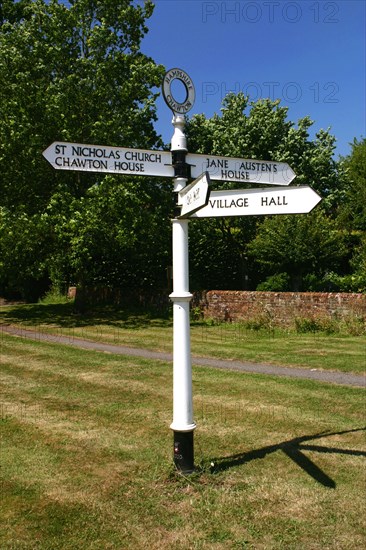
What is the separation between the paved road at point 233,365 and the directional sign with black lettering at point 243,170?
4559 millimetres

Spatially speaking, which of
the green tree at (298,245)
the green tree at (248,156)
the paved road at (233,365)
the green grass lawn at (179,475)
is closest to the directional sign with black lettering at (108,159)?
the green grass lawn at (179,475)

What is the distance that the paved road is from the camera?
8.41m

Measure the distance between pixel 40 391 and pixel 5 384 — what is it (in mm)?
828

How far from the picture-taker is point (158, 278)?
23.8m

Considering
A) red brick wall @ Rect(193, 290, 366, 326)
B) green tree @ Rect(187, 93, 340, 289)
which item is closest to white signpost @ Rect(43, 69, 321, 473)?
red brick wall @ Rect(193, 290, 366, 326)

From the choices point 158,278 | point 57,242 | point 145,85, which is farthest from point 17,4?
point 158,278

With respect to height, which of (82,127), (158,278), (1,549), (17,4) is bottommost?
(1,549)

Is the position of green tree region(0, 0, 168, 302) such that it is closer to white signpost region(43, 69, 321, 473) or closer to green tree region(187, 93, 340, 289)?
green tree region(187, 93, 340, 289)

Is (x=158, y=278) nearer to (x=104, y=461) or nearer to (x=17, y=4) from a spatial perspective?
(x=17, y=4)

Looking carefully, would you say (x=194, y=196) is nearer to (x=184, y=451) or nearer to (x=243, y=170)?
(x=243, y=170)

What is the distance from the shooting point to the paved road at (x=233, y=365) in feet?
27.6

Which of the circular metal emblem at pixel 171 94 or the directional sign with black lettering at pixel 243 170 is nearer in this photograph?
the circular metal emblem at pixel 171 94

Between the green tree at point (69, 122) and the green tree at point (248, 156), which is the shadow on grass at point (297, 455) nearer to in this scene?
the green tree at point (69, 122)

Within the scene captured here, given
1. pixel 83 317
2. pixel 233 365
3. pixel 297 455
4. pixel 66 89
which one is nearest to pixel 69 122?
pixel 66 89
